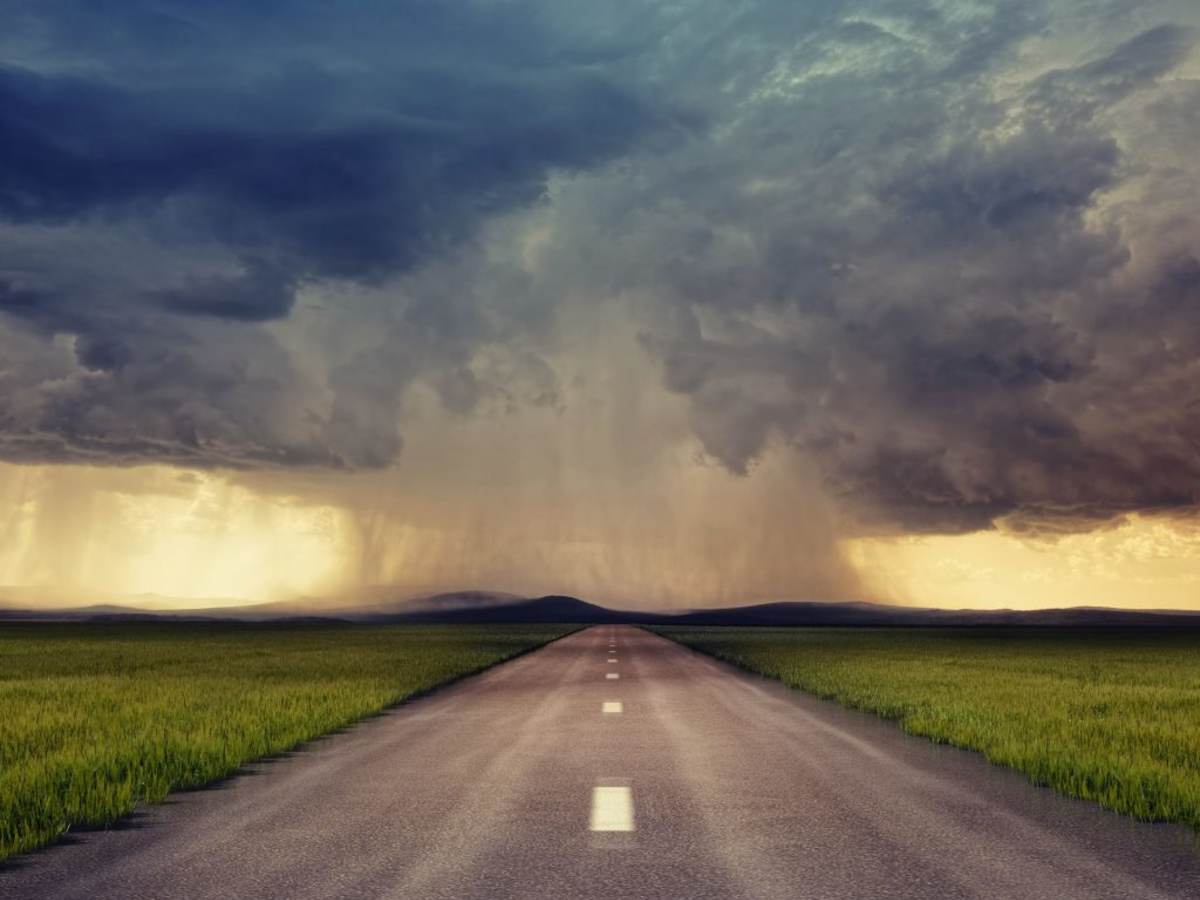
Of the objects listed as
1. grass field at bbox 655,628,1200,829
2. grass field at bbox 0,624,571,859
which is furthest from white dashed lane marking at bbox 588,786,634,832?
grass field at bbox 655,628,1200,829

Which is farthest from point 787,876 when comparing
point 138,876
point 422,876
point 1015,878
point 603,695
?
point 603,695

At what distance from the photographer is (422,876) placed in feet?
21.3

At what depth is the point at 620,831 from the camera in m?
7.86

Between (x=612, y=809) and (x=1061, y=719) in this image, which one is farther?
(x=1061, y=719)

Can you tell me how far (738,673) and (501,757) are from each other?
734 inches

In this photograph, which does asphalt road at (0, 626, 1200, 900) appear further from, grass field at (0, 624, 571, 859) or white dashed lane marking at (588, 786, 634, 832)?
grass field at (0, 624, 571, 859)

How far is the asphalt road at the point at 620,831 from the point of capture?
638 centimetres

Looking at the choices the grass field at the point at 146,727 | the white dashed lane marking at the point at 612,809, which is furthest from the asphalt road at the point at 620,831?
the grass field at the point at 146,727

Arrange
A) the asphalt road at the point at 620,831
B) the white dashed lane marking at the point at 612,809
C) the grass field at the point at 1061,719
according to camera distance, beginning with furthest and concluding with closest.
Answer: the grass field at the point at 1061,719 < the white dashed lane marking at the point at 612,809 < the asphalt road at the point at 620,831

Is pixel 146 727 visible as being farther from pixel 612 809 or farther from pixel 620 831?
pixel 620 831

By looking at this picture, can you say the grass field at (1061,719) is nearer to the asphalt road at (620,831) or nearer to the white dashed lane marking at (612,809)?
the asphalt road at (620,831)

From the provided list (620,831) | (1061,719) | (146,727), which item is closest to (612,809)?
(620,831)

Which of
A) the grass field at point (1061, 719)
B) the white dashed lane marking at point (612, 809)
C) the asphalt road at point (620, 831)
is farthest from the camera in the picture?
the grass field at point (1061, 719)

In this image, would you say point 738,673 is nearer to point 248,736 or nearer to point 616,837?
point 248,736
